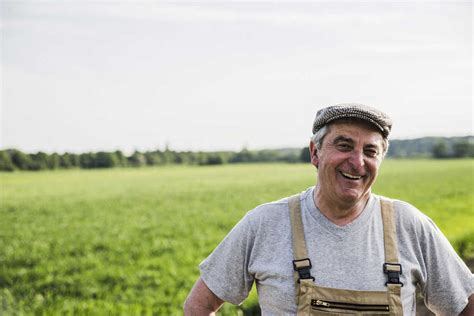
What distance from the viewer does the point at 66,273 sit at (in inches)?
405

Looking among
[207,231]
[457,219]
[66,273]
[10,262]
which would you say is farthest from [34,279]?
[457,219]

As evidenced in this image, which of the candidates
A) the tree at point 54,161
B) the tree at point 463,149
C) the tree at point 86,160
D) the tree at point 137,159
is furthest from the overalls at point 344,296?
the tree at point 463,149

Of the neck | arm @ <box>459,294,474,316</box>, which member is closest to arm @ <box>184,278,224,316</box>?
the neck

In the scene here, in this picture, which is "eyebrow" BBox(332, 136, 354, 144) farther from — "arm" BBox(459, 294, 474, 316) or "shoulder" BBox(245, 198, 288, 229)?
"arm" BBox(459, 294, 474, 316)

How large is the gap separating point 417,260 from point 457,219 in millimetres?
15636

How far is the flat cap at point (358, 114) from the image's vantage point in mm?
2215

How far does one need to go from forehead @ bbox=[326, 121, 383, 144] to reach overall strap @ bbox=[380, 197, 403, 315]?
0.37 meters

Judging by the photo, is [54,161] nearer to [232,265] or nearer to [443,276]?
[232,265]

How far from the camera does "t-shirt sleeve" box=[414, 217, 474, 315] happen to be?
7.44 feet

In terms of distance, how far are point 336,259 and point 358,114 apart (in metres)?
0.65

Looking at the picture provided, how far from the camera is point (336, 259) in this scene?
2.21 m

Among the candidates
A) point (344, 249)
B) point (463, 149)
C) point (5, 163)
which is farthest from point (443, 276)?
point (463, 149)

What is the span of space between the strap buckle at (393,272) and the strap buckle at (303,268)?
0.33m

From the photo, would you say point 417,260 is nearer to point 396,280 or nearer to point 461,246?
point 396,280
